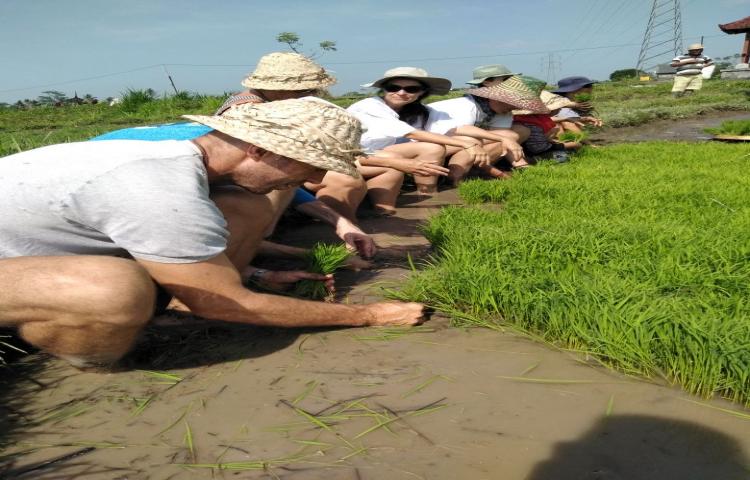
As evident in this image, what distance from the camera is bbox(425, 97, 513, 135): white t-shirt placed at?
506cm

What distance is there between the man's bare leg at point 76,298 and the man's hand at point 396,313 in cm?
83

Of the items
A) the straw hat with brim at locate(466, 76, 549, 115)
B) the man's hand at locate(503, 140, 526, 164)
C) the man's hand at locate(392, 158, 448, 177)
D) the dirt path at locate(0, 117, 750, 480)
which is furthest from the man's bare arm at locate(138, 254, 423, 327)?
the man's hand at locate(503, 140, 526, 164)

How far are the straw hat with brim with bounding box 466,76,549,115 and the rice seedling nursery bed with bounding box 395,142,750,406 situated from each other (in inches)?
47.2

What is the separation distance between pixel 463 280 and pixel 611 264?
67 cm

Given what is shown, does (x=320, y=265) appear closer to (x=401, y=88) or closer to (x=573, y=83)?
(x=401, y=88)

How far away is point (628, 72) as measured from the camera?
5284 cm

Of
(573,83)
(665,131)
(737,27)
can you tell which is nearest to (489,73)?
(573,83)

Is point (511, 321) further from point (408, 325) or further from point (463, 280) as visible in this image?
point (408, 325)

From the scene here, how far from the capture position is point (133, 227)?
166cm

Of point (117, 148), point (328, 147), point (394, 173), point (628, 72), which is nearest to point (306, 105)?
point (328, 147)

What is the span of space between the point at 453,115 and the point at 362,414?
13.1 ft

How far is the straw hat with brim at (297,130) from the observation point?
1.86m

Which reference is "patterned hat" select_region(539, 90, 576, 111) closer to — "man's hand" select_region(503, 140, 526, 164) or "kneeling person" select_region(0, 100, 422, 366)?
"man's hand" select_region(503, 140, 526, 164)

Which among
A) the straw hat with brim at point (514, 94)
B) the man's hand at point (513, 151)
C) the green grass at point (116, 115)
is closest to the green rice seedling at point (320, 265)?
the straw hat with brim at point (514, 94)
